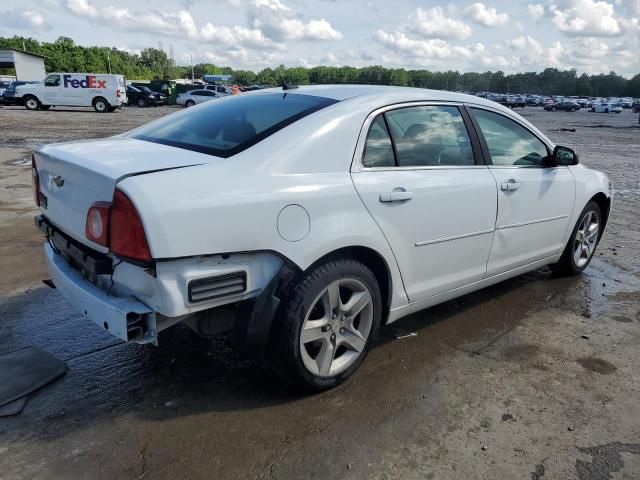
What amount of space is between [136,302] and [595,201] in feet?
14.2

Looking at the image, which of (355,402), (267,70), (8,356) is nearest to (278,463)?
(355,402)

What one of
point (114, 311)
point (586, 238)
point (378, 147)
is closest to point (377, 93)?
point (378, 147)

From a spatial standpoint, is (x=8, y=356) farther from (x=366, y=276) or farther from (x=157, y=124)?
(x=366, y=276)

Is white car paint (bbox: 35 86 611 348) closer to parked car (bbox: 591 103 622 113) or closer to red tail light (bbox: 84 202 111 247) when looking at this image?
red tail light (bbox: 84 202 111 247)

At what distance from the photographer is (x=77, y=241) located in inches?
110

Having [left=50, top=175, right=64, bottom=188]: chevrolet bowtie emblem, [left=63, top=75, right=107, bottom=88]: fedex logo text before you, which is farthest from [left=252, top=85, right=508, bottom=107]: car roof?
[left=63, top=75, right=107, bottom=88]: fedex logo text

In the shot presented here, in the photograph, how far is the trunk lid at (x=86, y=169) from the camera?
2.46 meters

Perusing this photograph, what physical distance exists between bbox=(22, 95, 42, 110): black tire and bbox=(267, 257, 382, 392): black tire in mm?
33501

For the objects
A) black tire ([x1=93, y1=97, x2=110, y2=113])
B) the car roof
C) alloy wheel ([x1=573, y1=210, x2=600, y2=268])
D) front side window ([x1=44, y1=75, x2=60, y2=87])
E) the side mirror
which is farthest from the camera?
black tire ([x1=93, y1=97, x2=110, y2=113])

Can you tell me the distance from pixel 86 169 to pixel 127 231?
0.48 metres

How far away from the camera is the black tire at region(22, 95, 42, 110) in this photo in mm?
30859

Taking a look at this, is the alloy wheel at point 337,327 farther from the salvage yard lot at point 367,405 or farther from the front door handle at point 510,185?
the front door handle at point 510,185

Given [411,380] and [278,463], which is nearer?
[278,463]

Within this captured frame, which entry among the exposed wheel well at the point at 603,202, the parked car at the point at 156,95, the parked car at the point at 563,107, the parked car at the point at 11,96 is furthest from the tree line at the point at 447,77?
the exposed wheel well at the point at 603,202
